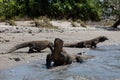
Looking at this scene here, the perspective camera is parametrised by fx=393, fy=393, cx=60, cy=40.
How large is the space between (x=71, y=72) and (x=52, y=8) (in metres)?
21.0

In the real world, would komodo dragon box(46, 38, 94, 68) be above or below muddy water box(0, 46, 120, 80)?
above

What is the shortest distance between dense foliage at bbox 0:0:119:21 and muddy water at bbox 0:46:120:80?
17.8 metres

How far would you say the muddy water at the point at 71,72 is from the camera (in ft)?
32.4

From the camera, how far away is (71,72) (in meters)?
10.9

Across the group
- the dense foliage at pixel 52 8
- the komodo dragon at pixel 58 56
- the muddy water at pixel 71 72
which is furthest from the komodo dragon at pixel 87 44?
the dense foliage at pixel 52 8

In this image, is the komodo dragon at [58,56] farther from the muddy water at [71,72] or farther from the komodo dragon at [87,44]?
the komodo dragon at [87,44]

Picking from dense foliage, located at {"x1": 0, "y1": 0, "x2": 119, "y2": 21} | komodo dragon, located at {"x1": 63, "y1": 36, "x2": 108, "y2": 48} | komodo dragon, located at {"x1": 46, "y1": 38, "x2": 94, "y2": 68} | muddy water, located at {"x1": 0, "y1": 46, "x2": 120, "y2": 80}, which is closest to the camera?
→ muddy water, located at {"x1": 0, "y1": 46, "x2": 120, "y2": 80}

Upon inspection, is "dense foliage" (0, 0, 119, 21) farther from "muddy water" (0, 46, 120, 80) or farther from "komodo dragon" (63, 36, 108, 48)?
"muddy water" (0, 46, 120, 80)

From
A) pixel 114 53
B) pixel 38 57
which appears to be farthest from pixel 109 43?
pixel 38 57

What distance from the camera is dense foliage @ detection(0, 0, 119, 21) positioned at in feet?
101

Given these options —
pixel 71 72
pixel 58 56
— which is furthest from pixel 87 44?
pixel 71 72

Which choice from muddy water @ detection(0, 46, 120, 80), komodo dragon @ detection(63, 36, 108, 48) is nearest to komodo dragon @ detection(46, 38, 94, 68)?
muddy water @ detection(0, 46, 120, 80)

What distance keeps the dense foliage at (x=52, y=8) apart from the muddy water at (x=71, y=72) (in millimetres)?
17843

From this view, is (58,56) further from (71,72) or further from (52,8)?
(52,8)
